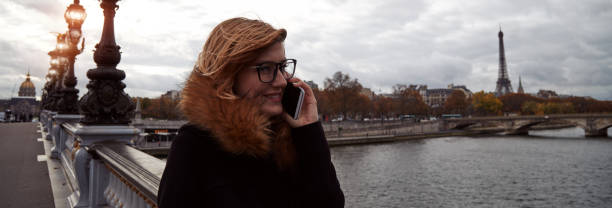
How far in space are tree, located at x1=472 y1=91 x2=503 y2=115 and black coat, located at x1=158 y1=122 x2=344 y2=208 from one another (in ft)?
296

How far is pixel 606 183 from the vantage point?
62.8 ft

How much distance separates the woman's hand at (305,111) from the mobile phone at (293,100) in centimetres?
2

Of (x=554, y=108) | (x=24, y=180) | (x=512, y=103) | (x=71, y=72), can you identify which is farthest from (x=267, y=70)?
(x=554, y=108)

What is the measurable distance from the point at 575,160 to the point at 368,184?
58.5 ft

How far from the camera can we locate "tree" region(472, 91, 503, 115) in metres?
83.9

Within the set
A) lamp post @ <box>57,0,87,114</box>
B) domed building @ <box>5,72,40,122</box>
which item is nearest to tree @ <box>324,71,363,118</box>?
lamp post @ <box>57,0,87,114</box>

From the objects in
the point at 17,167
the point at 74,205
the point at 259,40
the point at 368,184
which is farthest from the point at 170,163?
the point at 368,184

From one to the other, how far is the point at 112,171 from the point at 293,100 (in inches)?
93.2

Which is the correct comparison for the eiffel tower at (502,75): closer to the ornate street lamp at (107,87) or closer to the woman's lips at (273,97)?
the ornate street lamp at (107,87)

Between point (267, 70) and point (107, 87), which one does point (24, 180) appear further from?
point (267, 70)

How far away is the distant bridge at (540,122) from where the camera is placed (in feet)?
161

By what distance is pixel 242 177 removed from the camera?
46.3 inches

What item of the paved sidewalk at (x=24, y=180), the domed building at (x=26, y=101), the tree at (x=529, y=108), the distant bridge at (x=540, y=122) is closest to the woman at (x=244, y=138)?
the paved sidewalk at (x=24, y=180)

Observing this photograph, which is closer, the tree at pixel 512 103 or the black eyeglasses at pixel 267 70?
the black eyeglasses at pixel 267 70
